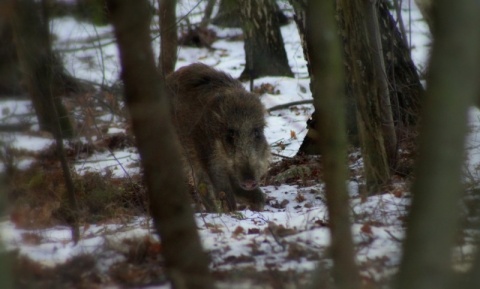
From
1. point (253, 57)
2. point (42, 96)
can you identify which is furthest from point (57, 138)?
point (253, 57)

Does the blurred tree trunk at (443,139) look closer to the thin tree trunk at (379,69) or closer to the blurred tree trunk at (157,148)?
the blurred tree trunk at (157,148)

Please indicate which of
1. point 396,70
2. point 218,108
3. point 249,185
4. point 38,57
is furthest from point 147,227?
point 396,70

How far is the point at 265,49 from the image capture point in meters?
16.2

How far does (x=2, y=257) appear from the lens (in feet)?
11.8

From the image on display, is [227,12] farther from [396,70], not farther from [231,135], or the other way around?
[396,70]

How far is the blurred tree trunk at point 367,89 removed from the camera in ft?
25.4

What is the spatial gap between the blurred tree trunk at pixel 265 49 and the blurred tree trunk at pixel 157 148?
1108 cm

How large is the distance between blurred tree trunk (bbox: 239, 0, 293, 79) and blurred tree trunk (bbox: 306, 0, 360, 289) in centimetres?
1154

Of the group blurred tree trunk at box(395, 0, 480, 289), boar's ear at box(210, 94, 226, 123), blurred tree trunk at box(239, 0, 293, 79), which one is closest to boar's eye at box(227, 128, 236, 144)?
Answer: boar's ear at box(210, 94, 226, 123)

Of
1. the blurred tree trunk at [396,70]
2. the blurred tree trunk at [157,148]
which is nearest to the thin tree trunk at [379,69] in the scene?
the blurred tree trunk at [396,70]

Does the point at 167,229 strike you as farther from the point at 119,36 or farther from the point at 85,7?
the point at 85,7

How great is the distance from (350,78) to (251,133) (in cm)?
172

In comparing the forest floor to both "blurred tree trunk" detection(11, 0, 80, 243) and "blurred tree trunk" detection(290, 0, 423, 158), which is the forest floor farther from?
"blurred tree trunk" detection(290, 0, 423, 158)

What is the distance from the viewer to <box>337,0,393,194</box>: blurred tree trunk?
7.73 meters
